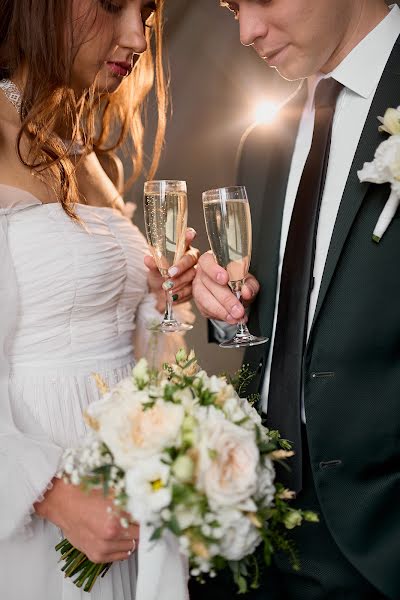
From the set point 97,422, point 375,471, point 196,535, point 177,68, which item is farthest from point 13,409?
point 177,68

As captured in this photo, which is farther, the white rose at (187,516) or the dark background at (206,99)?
the dark background at (206,99)

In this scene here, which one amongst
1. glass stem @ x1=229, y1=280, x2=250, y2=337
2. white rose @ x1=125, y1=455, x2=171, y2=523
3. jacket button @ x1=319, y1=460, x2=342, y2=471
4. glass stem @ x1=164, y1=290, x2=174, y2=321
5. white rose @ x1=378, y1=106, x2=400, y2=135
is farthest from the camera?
glass stem @ x1=164, y1=290, x2=174, y2=321

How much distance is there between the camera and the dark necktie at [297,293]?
1.76m

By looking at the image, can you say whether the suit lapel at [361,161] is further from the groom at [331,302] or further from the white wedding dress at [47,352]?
the white wedding dress at [47,352]

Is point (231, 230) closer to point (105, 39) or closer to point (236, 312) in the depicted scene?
point (236, 312)

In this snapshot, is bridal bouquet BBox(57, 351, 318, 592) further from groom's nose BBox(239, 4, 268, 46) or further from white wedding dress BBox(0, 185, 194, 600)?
groom's nose BBox(239, 4, 268, 46)

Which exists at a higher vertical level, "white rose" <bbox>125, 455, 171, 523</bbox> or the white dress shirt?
the white dress shirt

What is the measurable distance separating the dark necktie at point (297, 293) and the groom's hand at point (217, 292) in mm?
129

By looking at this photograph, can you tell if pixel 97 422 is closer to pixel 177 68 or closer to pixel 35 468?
pixel 35 468

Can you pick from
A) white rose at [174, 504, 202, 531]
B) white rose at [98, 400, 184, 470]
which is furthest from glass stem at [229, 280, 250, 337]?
white rose at [174, 504, 202, 531]

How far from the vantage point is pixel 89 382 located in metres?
1.94

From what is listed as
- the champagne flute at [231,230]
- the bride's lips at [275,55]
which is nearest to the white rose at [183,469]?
the champagne flute at [231,230]

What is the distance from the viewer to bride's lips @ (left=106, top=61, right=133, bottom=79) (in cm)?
211

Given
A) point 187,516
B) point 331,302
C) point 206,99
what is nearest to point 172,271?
point 331,302
